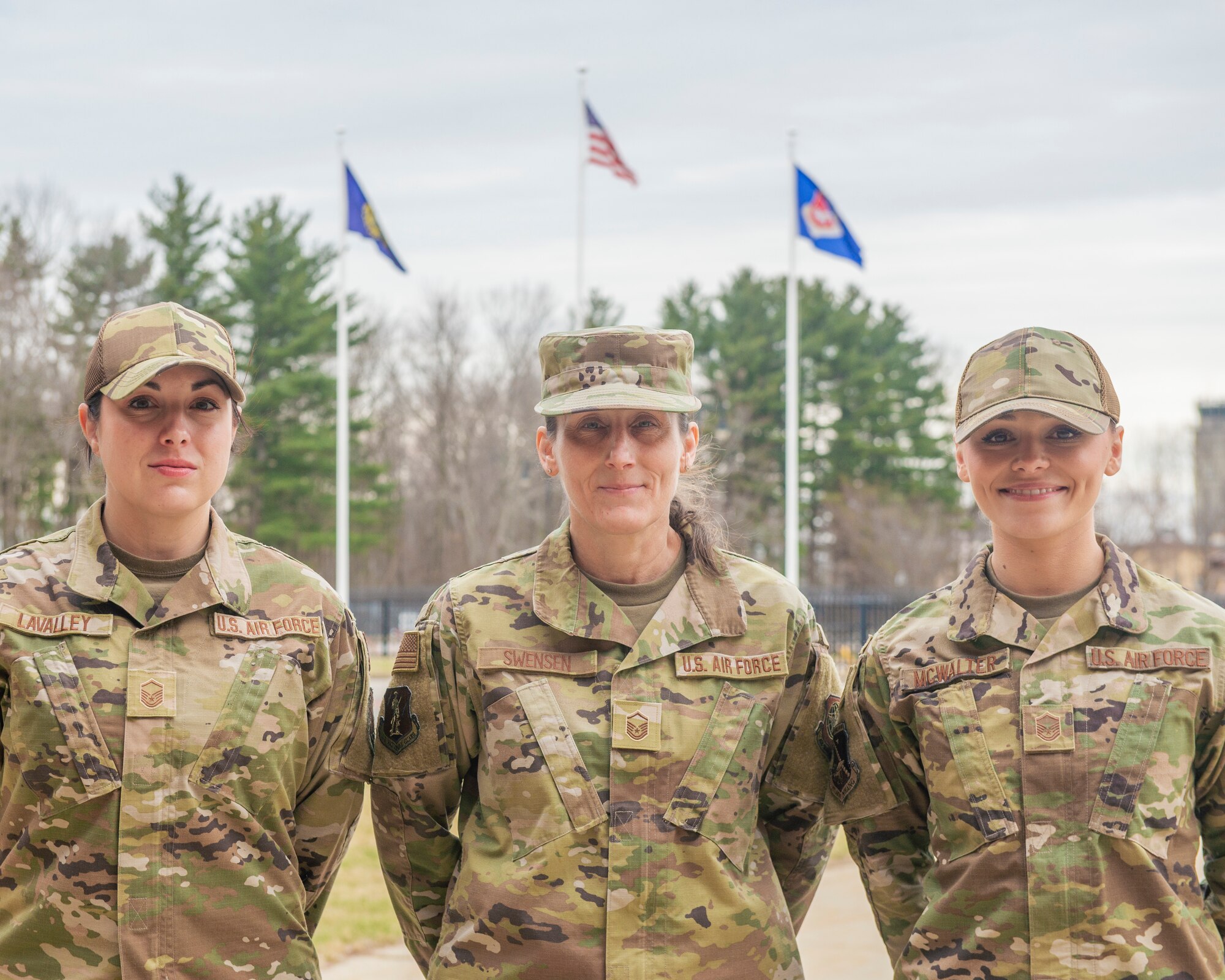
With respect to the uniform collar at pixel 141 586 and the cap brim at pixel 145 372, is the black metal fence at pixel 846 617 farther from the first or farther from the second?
the cap brim at pixel 145 372

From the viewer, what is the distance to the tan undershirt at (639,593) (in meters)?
3.45

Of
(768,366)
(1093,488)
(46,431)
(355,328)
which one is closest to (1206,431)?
(768,366)

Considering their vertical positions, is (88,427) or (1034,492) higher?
(88,427)

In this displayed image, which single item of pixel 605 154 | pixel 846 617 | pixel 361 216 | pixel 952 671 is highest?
pixel 605 154

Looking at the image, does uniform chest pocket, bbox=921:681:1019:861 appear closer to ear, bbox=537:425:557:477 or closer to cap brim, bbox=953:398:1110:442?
cap brim, bbox=953:398:1110:442

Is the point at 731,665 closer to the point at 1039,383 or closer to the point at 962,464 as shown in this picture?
the point at 962,464

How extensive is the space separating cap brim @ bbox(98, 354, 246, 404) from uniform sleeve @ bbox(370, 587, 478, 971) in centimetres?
84

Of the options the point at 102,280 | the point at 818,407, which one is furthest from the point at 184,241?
the point at 818,407

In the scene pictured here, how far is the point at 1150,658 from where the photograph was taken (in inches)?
122

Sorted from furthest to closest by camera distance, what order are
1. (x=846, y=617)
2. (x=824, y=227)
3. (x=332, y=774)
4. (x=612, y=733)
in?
(x=846, y=617), (x=824, y=227), (x=332, y=774), (x=612, y=733)

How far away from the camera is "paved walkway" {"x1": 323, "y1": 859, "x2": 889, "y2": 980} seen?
20.0 ft

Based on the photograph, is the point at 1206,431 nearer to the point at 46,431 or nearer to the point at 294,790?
the point at 46,431

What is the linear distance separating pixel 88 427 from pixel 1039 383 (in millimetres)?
2390

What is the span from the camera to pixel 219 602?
3.38 meters
